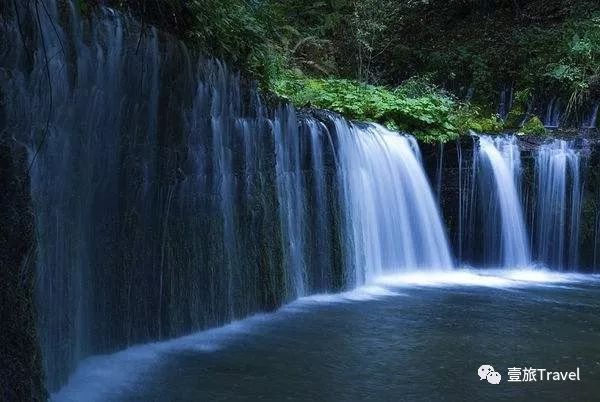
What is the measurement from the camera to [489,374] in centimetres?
501

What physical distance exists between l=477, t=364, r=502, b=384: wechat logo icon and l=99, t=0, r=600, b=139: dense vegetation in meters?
7.82

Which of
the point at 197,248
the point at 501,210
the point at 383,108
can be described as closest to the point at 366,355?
the point at 197,248

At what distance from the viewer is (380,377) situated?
193 inches

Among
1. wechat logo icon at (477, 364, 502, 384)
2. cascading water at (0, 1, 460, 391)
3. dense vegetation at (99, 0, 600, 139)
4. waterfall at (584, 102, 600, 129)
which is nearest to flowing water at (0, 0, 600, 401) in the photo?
cascading water at (0, 1, 460, 391)

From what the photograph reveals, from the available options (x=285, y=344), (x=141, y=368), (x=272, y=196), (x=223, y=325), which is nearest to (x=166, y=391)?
(x=141, y=368)

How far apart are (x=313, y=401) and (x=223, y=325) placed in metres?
2.35

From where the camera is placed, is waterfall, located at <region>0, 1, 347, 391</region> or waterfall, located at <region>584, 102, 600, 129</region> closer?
waterfall, located at <region>0, 1, 347, 391</region>

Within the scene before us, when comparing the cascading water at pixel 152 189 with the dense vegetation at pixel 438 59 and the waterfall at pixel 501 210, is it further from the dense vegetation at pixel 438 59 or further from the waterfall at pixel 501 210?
the waterfall at pixel 501 210

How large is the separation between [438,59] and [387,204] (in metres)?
8.62

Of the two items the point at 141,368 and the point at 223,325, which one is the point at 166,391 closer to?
the point at 141,368

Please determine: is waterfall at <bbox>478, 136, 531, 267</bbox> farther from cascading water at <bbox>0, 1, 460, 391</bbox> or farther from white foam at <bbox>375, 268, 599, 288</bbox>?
cascading water at <bbox>0, 1, 460, 391</bbox>

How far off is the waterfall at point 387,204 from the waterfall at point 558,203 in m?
2.14

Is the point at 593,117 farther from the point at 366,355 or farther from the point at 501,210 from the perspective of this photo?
the point at 366,355

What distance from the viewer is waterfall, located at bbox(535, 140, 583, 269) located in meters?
12.7
